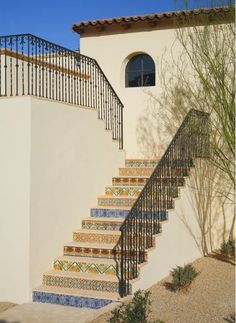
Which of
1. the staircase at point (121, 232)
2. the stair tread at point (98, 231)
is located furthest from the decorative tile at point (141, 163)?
the stair tread at point (98, 231)

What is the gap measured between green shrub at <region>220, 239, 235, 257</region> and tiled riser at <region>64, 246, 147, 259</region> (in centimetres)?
329

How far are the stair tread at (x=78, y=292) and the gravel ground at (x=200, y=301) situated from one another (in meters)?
0.60

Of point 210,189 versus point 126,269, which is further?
point 210,189

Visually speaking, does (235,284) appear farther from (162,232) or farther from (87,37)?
(87,37)

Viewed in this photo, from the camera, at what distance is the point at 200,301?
8188 mm

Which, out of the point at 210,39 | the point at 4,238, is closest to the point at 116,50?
the point at 210,39

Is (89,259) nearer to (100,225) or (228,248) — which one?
(100,225)

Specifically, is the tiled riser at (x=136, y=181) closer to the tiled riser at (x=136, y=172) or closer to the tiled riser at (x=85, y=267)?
the tiled riser at (x=136, y=172)

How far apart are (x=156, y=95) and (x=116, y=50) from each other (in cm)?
162

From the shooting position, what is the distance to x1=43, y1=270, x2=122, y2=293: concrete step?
8.29 meters

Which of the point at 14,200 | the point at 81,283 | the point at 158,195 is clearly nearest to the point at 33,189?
the point at 14,200

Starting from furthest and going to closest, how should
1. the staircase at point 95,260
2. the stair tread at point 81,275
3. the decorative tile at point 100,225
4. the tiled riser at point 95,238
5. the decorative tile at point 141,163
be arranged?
the decorative tile at point 141,163
the decorative tile at point 100,225
the tiled riser at point 95,238
the stair tread at point 81,275
the staircase at point 95,260

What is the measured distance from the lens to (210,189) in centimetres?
1146

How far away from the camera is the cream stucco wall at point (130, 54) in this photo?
13.1m
